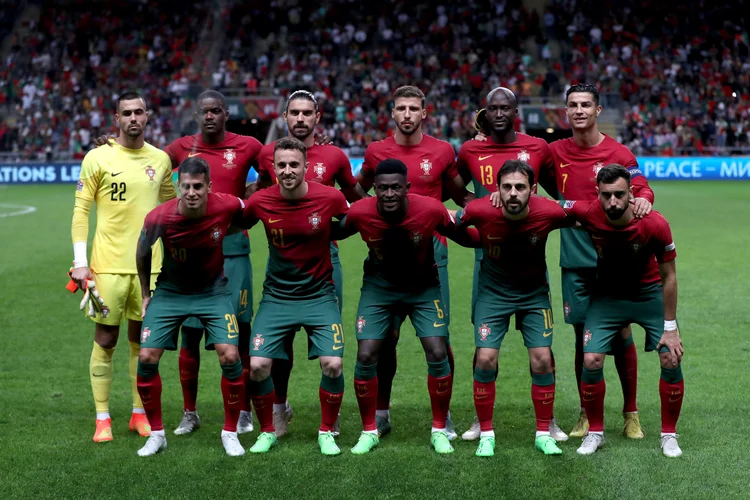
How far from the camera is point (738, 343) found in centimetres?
958

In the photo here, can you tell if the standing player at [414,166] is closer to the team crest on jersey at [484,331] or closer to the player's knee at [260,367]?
the team crest on jersey at [484,331]

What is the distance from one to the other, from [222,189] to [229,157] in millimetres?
252

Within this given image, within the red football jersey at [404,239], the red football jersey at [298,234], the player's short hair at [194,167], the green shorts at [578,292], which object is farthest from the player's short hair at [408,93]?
the green shorts at [578,292]

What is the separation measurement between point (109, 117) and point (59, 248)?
18319 mm

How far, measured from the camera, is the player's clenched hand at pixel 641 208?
6082mm

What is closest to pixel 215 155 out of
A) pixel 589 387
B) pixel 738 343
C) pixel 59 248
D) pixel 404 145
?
pixel 404 145

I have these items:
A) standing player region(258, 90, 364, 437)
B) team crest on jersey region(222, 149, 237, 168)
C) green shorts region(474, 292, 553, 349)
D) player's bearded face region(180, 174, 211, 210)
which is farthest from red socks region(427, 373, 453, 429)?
team crest on jersey region(222, 149, 237, 168)

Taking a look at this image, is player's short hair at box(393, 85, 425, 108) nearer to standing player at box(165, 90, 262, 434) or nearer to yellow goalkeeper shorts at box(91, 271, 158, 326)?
standing player at box(165, 90, 262, 434)

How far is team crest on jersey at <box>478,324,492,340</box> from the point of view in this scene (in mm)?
6445

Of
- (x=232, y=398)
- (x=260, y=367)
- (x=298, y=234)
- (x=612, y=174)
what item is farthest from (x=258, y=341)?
(x=612, y=174)

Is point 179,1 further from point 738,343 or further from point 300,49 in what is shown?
point 738,343

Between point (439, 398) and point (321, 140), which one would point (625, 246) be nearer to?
point (439, 398)

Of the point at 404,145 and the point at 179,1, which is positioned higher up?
the point at 179,1

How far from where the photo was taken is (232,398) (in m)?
6.47
